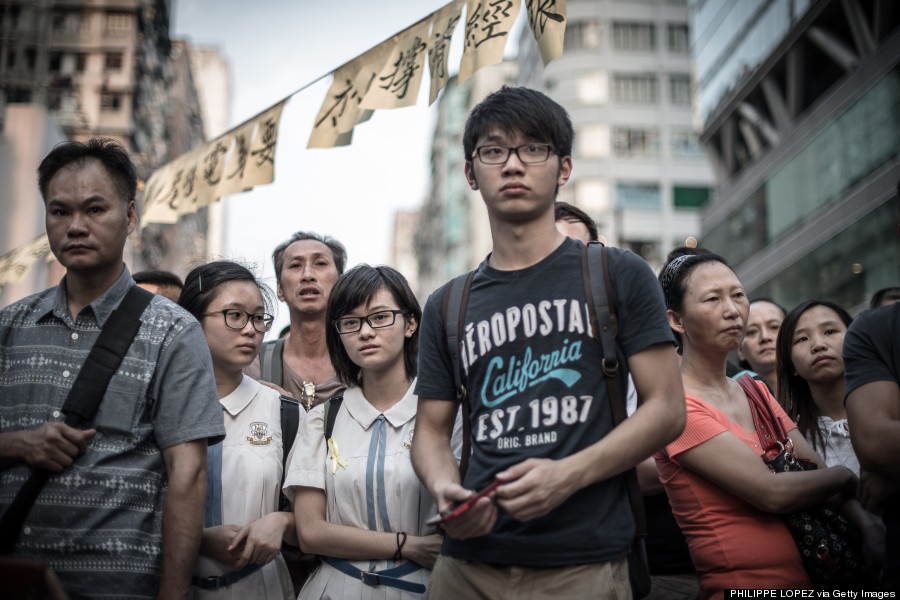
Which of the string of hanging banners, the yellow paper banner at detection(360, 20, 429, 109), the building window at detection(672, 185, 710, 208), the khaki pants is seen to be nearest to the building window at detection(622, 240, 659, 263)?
the building window at detection(672, 185, 710, 208)

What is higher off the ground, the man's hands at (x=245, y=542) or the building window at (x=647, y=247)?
the building window at (x=647, y=247)

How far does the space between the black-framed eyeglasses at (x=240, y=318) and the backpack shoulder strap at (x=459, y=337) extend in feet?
5.77

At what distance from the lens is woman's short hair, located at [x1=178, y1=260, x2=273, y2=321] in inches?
183

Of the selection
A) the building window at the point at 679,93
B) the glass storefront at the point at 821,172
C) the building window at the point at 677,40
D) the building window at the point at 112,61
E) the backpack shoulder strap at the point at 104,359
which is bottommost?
the backpack shoulder strap at the point at 104,359

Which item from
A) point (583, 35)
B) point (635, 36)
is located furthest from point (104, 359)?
point (635, 36)

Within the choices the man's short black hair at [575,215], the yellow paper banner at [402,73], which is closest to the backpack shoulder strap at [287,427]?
the man's short black hair at [575,215]

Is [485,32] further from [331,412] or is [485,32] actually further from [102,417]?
[102,417]

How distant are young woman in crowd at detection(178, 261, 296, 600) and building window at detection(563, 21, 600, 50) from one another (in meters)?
50.5

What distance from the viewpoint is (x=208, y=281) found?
470cm

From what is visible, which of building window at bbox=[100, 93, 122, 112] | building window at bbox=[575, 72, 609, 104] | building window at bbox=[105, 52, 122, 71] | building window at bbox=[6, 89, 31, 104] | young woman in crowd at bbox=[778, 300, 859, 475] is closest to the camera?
young woman in crowd at bbox=[778, 300, 859, 475]

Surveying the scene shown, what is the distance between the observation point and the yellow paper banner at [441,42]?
18.3 feet

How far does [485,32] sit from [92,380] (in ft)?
10.9

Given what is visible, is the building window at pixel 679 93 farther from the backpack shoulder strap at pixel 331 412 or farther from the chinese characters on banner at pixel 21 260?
the backpack shoulder strap at pixel 331 412

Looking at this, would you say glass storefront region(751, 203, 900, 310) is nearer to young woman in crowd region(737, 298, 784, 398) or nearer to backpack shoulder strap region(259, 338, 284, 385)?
young woman in crowd region(737, 298, 784, 398)
